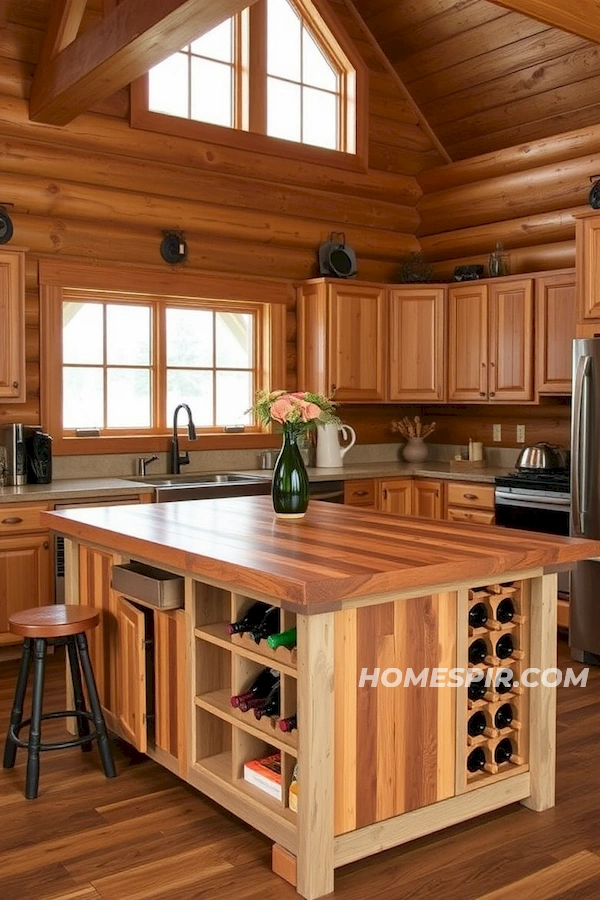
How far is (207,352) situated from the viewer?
6.20 metres

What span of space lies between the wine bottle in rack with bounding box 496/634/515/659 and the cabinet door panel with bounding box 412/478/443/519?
291 centimetres

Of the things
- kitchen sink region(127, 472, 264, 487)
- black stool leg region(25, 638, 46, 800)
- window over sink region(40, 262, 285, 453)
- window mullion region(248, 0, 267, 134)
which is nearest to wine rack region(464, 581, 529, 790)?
black stool leg region(25, 638, 46, 800)

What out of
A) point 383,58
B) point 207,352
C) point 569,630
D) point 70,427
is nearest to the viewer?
point 569,630

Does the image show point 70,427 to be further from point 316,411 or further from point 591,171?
point 591,171

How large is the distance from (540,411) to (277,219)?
7.03 ft

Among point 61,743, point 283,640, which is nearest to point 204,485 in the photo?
point 61,743

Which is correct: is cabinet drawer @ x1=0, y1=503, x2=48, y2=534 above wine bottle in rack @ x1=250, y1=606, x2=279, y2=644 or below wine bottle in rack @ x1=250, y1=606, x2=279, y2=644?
above

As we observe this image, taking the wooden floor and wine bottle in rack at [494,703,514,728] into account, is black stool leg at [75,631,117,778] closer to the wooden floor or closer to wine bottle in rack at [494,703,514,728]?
the wooden floor

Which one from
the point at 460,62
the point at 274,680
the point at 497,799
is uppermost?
the point at 460,62

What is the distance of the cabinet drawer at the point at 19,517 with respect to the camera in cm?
468

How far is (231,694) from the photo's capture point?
3078mm

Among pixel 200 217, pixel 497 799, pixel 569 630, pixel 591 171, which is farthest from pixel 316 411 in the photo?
pixel 591 171

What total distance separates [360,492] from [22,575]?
223 cm

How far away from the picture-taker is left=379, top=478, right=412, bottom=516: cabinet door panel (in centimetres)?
616
